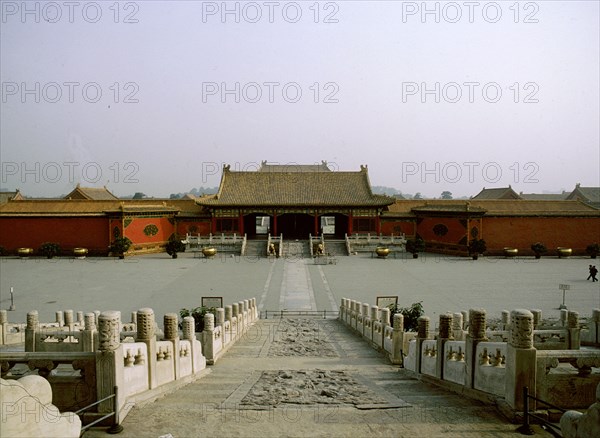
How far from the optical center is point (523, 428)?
5402mm

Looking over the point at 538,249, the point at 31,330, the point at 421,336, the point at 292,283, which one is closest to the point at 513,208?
the point at 538,249

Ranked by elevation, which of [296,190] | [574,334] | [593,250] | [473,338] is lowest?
[593,250]

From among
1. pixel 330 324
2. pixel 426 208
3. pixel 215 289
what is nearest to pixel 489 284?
pixel 330 324

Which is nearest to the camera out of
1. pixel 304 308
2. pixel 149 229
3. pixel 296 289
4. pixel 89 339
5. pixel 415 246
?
pixel 89 339

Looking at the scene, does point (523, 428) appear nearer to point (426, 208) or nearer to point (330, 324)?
point (330, 324)

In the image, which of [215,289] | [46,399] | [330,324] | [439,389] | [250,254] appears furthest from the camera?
[250,254]

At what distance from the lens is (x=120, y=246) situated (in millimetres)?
32250

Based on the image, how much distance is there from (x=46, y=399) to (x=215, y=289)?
57.3 feet

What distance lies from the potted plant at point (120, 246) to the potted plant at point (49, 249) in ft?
13.0

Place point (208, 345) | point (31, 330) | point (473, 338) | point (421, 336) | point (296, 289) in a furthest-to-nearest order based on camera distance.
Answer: point (296, 289)
point (31, 330)
point (208, 345)
point (421, 336)
point (473, 338)

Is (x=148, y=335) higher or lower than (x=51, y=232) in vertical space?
lower

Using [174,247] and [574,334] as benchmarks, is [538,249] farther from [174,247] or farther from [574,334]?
[174,247]

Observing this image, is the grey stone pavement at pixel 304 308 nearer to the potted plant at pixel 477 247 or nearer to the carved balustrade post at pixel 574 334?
the potted plant at pixel 477 247

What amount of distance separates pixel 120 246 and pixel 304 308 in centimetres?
1906
